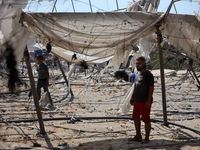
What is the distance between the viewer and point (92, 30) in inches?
204

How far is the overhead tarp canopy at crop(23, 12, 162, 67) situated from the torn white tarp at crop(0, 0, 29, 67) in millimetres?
283

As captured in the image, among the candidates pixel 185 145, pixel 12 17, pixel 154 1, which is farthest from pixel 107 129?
pixel 154 1

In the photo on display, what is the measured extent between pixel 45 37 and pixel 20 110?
3.69m

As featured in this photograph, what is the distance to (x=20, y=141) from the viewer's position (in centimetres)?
501

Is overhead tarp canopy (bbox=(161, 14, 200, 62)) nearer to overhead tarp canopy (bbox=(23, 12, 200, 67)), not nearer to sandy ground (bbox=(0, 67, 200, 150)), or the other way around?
overhead tarp canopy (bbox=(23, 12, 200, 67))

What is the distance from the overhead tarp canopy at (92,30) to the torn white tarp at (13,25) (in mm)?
283

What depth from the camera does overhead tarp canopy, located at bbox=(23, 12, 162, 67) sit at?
4.92m

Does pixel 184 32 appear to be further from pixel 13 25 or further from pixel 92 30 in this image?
Result: pixel 13 25

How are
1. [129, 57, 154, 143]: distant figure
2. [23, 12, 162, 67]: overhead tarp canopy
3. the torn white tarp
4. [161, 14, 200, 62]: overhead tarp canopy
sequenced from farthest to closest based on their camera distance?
[161, 14, 200, 62]: overhead tarp canopy, [23, 12, 162, 67]: overhead tarp canopy, [129, 57, 154, 143]: distant figure, the torn white tarp

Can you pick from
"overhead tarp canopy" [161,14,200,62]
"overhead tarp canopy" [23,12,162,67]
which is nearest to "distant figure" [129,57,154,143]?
"overhead tarp canopy" [23,12,162,67]

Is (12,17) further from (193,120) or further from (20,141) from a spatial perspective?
(193,120)

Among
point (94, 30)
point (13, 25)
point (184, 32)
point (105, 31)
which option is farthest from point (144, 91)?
point (13, 25)

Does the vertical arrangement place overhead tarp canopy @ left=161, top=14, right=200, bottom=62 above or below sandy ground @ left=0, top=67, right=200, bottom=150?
above

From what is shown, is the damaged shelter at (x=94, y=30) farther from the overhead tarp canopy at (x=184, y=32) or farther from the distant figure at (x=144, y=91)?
the distant figure at (x=144, y=91)
